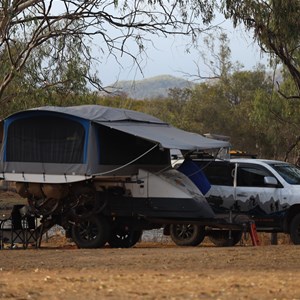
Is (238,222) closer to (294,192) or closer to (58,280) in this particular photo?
(294,192)

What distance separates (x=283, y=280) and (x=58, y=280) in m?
2.61

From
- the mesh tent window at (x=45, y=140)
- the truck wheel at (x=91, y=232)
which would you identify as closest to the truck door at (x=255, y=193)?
the truck wheel at (x=91, y=232)

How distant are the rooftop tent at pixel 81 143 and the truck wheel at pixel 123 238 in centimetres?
137

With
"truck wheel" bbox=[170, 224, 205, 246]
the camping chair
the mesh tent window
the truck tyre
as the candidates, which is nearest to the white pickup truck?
the truck tyre

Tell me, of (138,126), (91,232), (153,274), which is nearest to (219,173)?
(138,126)

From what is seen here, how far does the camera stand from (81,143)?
49.2ft

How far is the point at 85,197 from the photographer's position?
1542cm

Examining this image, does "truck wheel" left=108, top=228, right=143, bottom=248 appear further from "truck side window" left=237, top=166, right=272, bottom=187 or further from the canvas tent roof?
"truck side window" left=237, top=166, right=272, bottom=187

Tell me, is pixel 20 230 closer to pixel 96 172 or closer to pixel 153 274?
pixel 96 172

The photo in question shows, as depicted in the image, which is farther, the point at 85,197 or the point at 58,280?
the point at 85,197

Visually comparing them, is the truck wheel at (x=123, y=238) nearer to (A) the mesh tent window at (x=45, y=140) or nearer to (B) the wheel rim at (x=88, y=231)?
(B) the wheel rim at (x=88, y=231)

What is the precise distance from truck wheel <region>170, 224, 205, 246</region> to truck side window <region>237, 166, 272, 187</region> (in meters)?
1.40

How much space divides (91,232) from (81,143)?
6.15 ft

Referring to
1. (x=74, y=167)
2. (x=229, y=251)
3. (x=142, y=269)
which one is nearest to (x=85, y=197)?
(x=74, y=167)
